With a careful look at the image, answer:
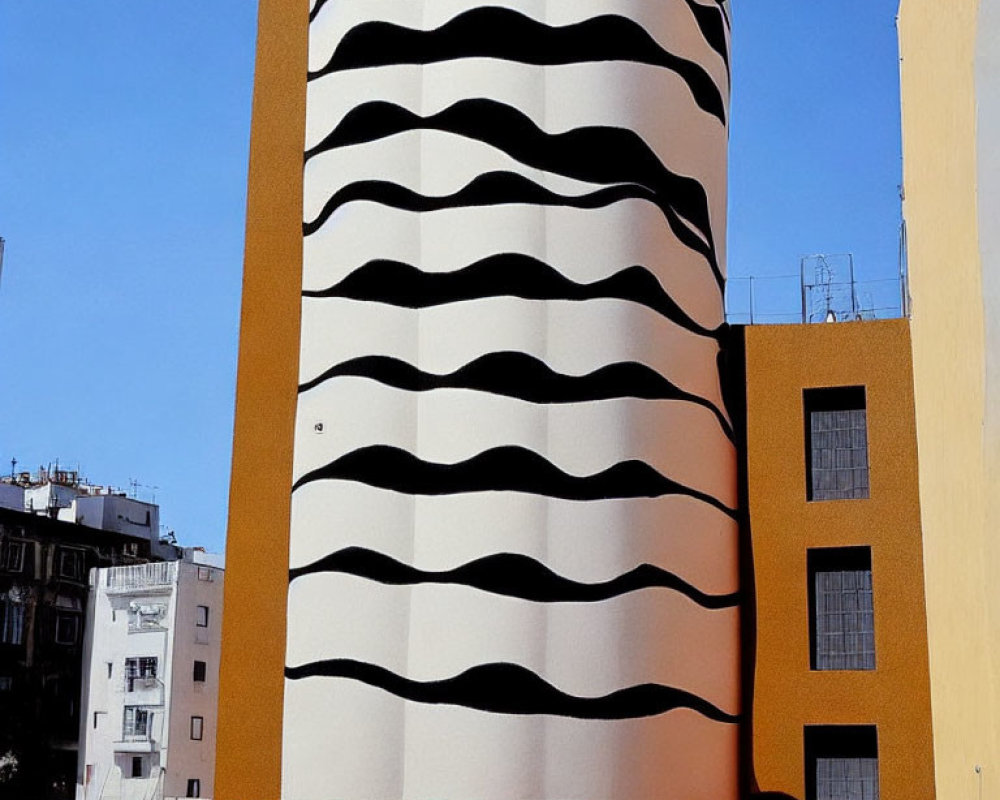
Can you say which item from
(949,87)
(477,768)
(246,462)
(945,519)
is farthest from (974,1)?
(246,462)

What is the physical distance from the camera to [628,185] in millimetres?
21062

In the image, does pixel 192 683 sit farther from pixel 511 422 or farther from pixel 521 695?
pixel 521 695

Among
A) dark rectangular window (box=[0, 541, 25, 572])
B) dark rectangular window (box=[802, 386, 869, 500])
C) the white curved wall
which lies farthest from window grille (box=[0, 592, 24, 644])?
dark rectangular window (box=[802, 386, 869, 500])

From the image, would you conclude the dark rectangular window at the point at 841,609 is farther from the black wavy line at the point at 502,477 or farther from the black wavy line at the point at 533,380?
the black wavy line at the point at 533,380

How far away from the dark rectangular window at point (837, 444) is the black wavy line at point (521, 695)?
144 inches

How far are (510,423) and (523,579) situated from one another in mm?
1987

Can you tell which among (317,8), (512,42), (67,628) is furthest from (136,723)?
(512,42)

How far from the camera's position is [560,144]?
2108 centimetres

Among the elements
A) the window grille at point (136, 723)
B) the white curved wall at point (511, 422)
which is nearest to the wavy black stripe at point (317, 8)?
the white curved wall at point (511, 422)

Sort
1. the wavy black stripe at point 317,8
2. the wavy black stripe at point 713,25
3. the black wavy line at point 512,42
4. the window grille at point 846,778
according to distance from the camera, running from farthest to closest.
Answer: the wavy black stripe at point 317,8
the wavy black stripe at point 713,25
the black wavy line at point 512,42
the window grille at point 846,778

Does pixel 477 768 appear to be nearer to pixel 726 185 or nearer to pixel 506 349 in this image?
pixel 506 349

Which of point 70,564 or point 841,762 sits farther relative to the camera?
point 70,564

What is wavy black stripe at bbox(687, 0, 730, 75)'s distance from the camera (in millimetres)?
22688

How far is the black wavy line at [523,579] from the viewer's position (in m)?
19.7
